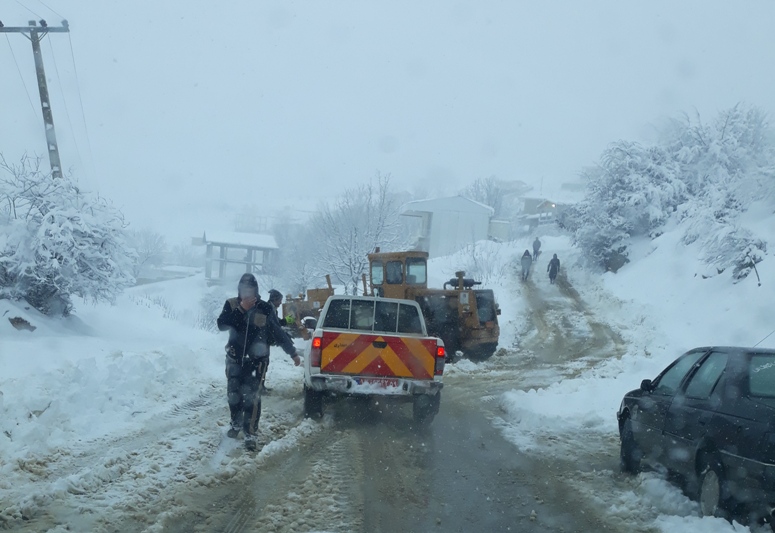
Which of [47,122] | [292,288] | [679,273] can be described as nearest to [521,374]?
[679,273]

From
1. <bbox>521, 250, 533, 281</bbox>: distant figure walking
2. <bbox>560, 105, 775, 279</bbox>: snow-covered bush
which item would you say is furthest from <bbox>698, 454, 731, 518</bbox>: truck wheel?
<bbox>521, 250, 533, 281</bbox>: distant figure walking

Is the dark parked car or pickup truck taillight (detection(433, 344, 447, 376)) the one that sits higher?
the dark parked car

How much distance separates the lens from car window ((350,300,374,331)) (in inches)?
378

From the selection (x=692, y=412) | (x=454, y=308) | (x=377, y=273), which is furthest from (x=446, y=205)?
(x=692, y=412)

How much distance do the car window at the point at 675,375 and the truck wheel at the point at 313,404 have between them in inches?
167

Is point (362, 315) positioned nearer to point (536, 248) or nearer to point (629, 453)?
point (629, 453)

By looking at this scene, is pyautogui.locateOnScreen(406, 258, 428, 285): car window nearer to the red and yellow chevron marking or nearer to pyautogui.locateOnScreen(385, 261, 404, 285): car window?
pyautogui.locateOnScreen(385, 261, 404, 285): car window

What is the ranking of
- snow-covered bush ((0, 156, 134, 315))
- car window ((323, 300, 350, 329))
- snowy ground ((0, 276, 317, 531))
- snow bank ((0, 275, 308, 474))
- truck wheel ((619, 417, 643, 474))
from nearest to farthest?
snowy ground ((0, 276, 317, 531)) < snow bank ((0, 275, 308, 474)) < truck wheel ((619, 417, 643, 474)) < car window ((323, 300, 350, 329)) < snow-covered bush ((0, 156, 134, 315))

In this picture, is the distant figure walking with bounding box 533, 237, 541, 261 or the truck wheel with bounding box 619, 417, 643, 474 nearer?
the truck wheel with bounding box 619, 417, 643, 474

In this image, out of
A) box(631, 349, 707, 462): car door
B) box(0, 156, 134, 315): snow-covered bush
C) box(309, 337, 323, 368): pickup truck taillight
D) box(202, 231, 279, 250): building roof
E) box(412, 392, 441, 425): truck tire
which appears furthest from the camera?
box(202, 231, 279, 250): building roof

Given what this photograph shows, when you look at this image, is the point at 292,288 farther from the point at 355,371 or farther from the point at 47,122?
the point at 355,371

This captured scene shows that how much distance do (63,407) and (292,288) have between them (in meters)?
52.3

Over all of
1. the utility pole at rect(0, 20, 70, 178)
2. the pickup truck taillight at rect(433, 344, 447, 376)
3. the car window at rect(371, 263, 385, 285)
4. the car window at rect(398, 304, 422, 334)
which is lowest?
the car window at rect(371, 263, 385, 285)

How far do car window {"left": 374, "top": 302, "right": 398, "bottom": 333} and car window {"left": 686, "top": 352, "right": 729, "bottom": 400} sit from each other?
4426mm
